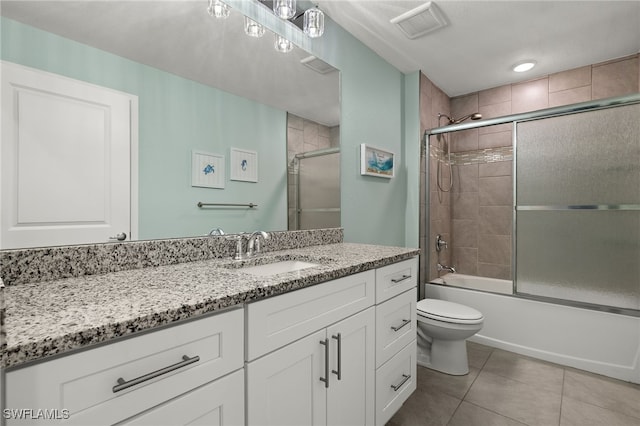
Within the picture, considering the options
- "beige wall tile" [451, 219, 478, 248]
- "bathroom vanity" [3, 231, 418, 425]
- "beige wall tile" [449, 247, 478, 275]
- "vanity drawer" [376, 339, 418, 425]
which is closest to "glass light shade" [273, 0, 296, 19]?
"bathroom vanity" [3, 231, 418, 425]

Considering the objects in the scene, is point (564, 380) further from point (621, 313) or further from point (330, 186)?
point (330, 186)

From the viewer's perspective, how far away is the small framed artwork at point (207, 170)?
129 centimetres

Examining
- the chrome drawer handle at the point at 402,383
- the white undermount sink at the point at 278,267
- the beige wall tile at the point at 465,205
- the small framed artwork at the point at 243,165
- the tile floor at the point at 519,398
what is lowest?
the tile floor at the point at 519,398

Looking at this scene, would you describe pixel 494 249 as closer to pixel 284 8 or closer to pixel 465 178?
pixel 465 178

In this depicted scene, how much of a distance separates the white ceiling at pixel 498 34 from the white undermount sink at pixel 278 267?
1.59 meters

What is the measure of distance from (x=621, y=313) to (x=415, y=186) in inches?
65.5

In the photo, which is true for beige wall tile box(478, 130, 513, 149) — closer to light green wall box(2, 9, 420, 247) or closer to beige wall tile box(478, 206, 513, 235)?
beige wall tile box(478, 206, 513, 235)

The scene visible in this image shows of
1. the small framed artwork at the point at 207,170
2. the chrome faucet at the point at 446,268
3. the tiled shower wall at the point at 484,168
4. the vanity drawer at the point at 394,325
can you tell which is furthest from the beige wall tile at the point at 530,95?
the small framed artwork at the point at 207,170

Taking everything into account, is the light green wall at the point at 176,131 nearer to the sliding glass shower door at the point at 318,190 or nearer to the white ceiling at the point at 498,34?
the sliding glass shower door at the point at 318,190

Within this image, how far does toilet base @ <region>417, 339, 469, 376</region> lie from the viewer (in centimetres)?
209

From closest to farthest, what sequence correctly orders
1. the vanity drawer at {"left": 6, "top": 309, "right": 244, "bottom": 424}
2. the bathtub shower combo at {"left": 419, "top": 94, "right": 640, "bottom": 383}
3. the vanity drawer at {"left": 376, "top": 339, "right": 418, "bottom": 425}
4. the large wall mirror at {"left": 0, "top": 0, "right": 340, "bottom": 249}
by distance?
the vanity drawer at {"left": 6, "top": 309, "right": 244, "bottom": 424} → the large wall mirror at {"left": 0, "top": 0, "right": 340, "bottom": 249} → the vanity drawer at {"left": 376, "top": 339, "right": 418, "bottom": 425} → the bathtub shower combo at {"left": 419, "top": 94, "right": 640, "bottom": 383}

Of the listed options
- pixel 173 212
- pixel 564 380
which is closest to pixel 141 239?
pixel 173 212

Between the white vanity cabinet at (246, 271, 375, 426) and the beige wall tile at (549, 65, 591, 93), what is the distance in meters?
2.88

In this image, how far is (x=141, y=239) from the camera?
1.13m
